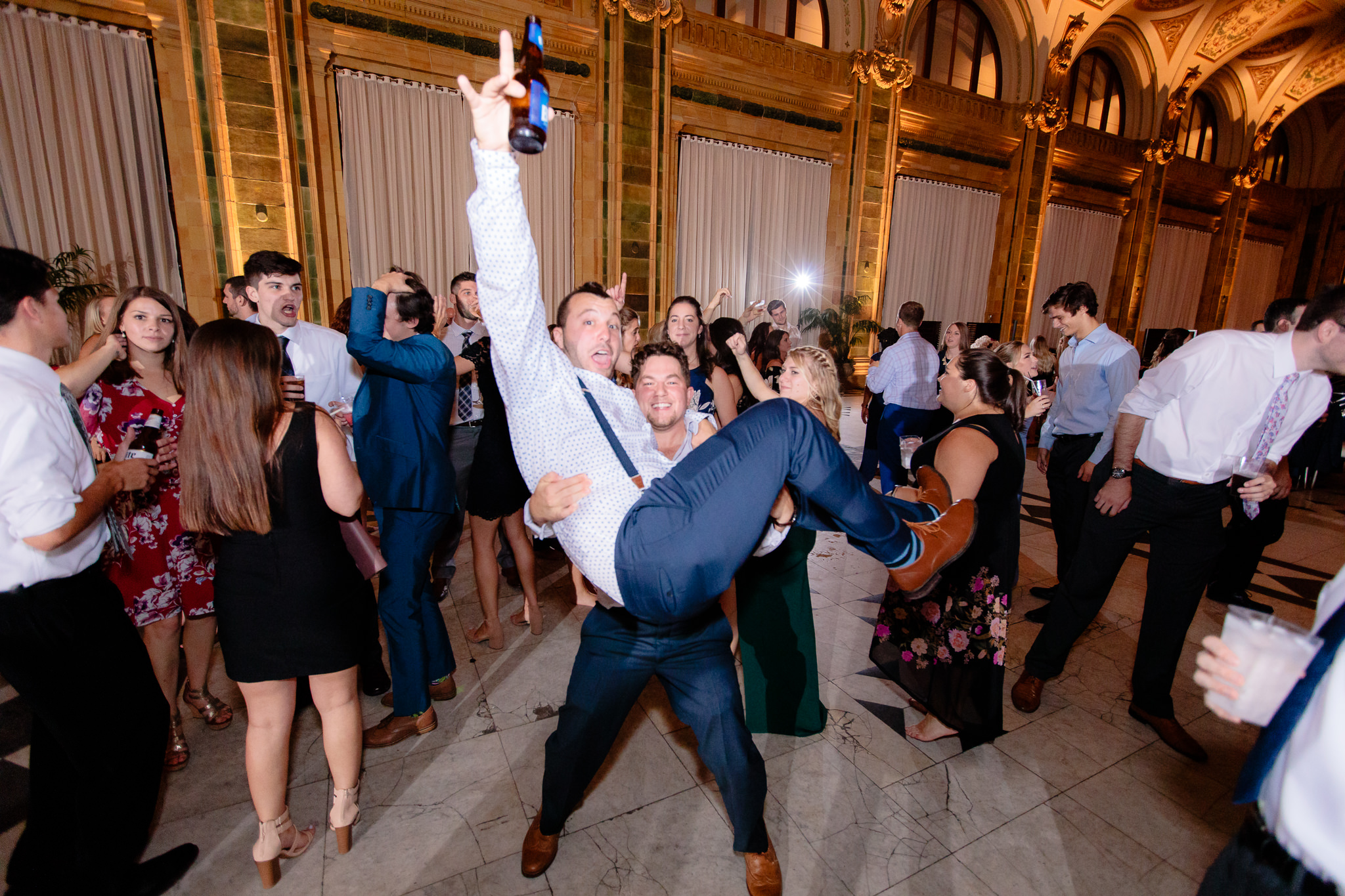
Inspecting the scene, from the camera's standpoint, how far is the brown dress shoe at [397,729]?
213 cm

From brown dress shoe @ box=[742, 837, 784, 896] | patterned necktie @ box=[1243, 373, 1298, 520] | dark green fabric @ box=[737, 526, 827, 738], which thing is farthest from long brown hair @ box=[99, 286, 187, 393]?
patterned necktie @ box=[1243, 373, 1298, 520]

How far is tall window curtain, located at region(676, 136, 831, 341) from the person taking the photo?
9.01m

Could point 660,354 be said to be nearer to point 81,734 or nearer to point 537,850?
point 537,850

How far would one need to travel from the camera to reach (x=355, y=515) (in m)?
1.62

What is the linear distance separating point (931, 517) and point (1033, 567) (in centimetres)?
285

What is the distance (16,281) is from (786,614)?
220 centimetres

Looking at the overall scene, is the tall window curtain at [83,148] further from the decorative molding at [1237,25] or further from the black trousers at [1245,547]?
the decorative molding at [1237,25]

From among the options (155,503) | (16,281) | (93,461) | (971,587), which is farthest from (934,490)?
(155,503)

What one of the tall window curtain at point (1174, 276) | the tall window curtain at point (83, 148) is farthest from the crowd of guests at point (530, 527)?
the tall window curtain at point (1174, 276)

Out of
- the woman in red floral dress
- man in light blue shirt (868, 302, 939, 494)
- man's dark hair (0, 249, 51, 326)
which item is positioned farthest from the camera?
man in light blue shirt (868, 302, 939, 494)

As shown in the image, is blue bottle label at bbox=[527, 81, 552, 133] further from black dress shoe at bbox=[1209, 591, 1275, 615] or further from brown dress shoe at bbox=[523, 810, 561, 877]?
black dress shoe at bbox=[1209, 591, 1275, 615]

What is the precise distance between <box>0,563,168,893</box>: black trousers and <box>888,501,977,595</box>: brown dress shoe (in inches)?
75.2

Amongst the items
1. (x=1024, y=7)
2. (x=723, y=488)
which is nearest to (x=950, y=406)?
(x=723, y=488)

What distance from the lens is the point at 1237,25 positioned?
11.6 m
